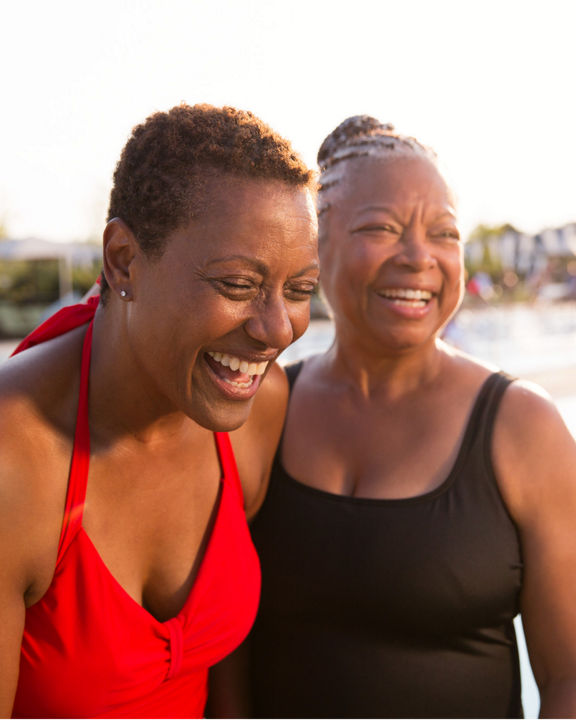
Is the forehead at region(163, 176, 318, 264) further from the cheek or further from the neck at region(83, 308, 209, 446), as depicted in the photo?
the neck at region(83, 308, 209, 446)

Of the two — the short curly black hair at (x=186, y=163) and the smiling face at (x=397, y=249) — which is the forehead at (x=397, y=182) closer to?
the smiling face at (x=397, y=249)

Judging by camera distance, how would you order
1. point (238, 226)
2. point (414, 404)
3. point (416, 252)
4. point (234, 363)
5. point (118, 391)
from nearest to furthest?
point (238, 226), point (234, 363), point (118, 391), point (416, 252), point (414, 404)

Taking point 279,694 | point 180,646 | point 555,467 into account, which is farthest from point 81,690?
point 555,467

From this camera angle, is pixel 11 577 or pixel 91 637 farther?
pixel 91 637

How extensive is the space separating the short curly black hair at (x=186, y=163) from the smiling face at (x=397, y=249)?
0.58m

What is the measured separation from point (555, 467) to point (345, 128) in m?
1.29

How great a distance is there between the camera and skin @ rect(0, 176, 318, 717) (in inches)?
64.3

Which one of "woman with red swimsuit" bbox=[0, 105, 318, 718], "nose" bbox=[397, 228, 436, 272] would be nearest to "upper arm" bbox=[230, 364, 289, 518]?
"woman with red swimsuit" bbox=[0, 105, 318, 718]

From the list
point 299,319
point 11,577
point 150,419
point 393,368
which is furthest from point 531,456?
point 11,577

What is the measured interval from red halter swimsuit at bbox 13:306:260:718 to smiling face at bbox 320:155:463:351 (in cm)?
82

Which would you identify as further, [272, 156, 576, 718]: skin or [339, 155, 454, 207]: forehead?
[339, 155, 454, 207]: forehead

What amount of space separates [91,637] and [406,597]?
2.73 ft

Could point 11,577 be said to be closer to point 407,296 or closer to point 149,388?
point 149,388

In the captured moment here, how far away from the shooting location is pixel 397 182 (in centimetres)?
230
